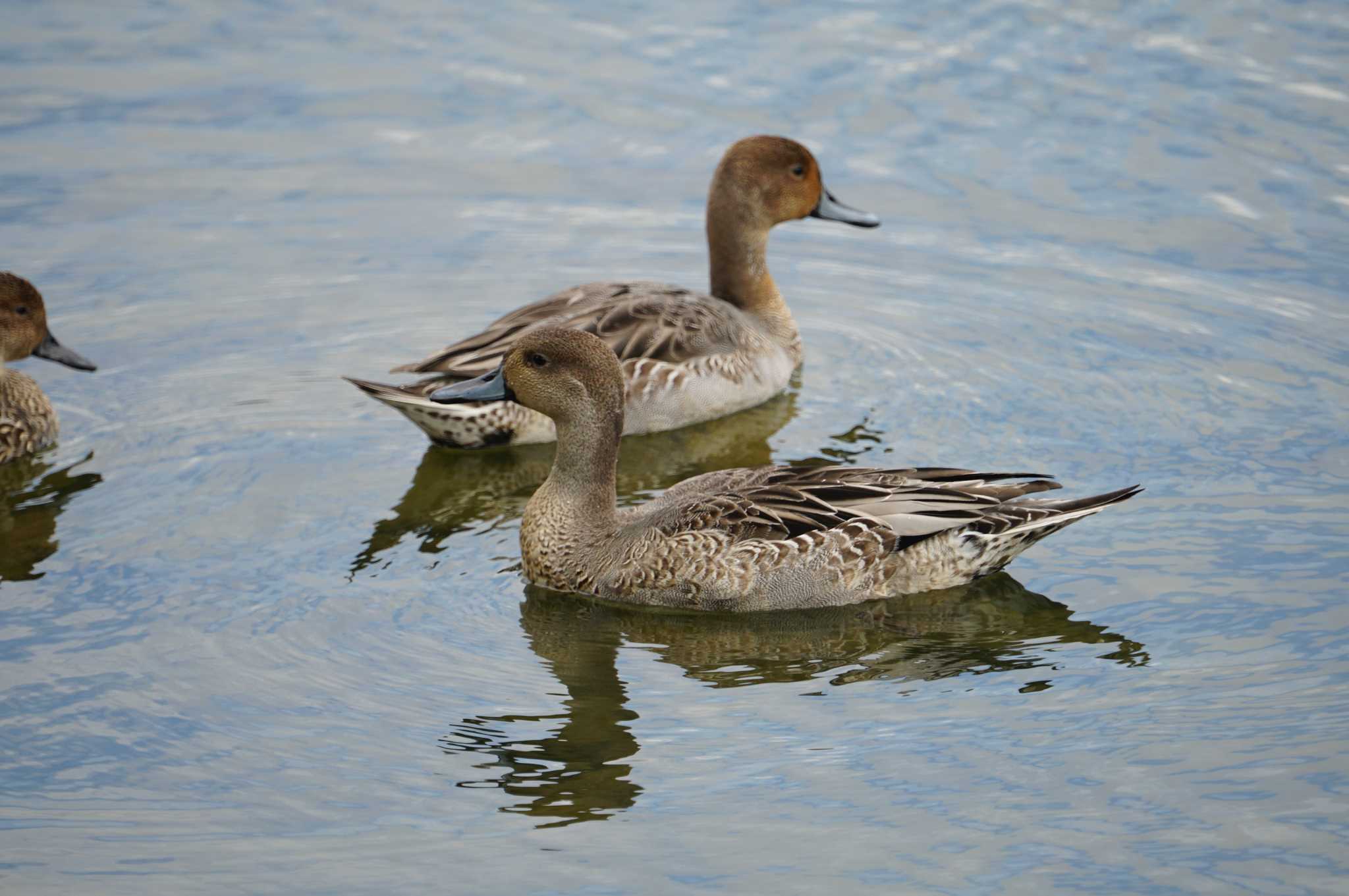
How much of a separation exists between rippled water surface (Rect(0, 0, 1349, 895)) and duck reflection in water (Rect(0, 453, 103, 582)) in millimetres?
36

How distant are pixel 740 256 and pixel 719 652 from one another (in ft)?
15.0

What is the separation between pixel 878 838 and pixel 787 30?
36.0 ft

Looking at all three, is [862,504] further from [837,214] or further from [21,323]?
[21,323]

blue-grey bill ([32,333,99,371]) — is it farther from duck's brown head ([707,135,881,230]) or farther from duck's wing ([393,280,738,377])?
duck's brown head ([707,135,881,230])

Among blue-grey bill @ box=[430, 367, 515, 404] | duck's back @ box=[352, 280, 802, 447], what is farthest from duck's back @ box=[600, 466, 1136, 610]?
duck's back @ box=[352, 280, 802, 447]

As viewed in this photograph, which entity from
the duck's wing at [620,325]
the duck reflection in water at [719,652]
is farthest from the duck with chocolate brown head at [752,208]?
the duck reflection in water at [719,652]

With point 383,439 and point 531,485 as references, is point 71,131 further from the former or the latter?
point 531,485

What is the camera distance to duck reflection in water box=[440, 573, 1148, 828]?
7.17 meters

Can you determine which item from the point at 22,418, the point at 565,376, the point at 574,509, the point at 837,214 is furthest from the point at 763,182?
the point at 22,418

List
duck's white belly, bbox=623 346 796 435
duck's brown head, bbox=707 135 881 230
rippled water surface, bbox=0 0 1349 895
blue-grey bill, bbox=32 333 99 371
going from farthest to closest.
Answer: duck's brown head, bbox=707 135 881 230
duck's white belly, bbox=623 346 796 435
blue-grey bill, bbox=32 333 99 371
rippled water surface, bbox=0 0 1349 895

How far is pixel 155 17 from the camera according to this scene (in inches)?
667

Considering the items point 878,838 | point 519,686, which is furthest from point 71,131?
point 878,838

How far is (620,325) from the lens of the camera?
11.1 metres

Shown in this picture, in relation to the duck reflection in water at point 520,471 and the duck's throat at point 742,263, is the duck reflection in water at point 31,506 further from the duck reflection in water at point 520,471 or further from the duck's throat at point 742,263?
the duck's throat at point 742,263
